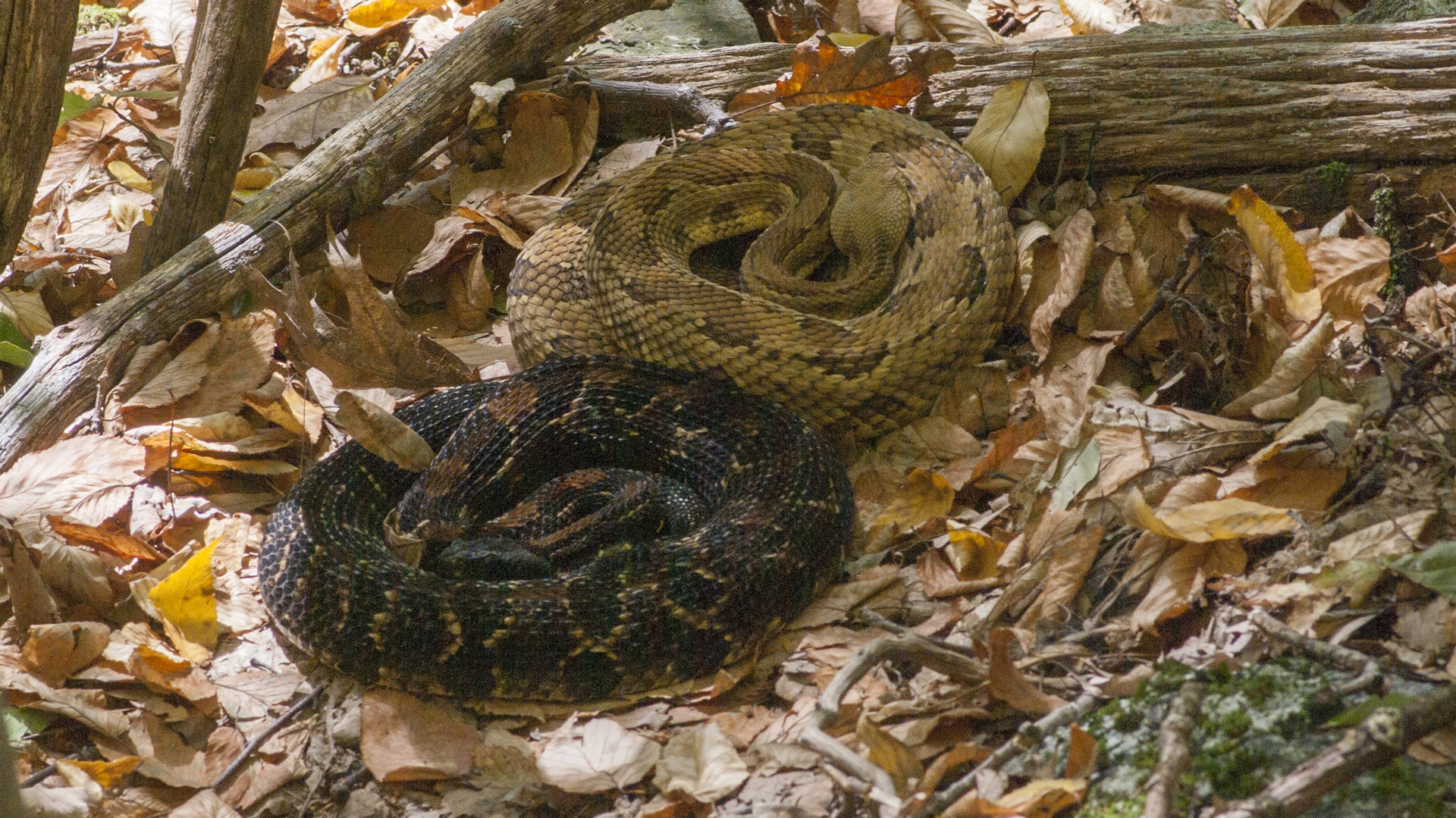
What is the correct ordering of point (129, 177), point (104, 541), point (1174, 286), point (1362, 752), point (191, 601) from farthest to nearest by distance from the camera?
1. point (129, 177)
2. point (104, 541)
3. point (1174, 286)
4. point (191, 601)
5. point (1362, 752)

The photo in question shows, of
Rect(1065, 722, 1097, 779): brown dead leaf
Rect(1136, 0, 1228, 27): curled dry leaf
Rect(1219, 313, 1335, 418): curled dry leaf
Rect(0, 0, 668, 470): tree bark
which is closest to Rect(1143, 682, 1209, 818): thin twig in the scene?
Rect(1065, 722, 1097, 779): brown dead leaf

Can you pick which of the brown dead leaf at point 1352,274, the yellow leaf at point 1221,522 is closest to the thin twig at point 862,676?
the yellow leaf at point 1221,522

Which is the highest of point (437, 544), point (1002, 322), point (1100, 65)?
point (1100, 65)

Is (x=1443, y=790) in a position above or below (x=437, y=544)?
above

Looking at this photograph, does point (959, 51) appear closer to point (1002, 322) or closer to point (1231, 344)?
point (1002, 322)

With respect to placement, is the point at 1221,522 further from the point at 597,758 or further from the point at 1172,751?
the point at 597,758

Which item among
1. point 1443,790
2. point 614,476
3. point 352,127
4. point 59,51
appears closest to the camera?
point 1443,790

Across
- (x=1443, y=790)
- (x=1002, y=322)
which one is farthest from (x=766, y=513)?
(x=1443, y=790)

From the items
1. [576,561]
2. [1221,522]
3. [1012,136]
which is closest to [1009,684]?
[1221,522]

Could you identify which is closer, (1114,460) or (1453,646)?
(1453,646)
